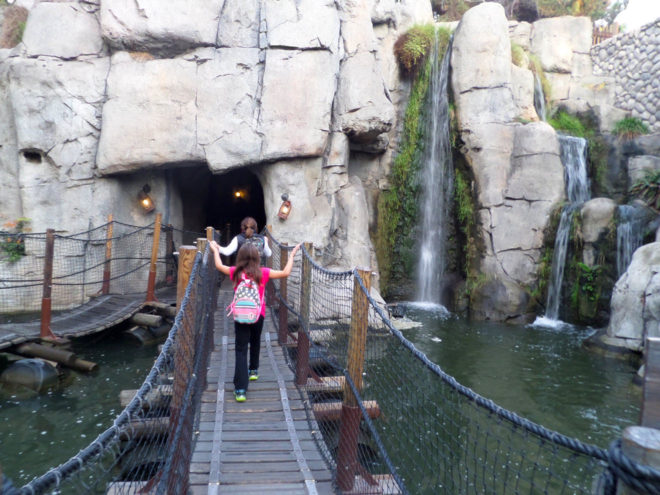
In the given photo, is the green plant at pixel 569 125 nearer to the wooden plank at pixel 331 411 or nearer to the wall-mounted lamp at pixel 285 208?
the wall-mounted lamp at pixel 285 208

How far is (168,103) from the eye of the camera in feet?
34.6

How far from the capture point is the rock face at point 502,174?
38.4ft

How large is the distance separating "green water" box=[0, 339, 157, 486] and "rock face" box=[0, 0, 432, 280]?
15.4ft

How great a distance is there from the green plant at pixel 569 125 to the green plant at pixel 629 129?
0.91 meters

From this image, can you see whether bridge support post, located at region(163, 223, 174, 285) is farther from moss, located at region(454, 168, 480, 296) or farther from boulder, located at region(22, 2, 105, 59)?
moss, located at region(454, 168, 480, 296)

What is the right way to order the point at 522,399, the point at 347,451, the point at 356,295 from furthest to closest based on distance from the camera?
the point at 522,399
the point at 356,295
the point at 347,451

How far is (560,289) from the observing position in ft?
37.2

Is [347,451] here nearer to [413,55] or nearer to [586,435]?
[586,435]

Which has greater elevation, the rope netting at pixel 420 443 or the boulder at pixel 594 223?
the boulder at pixel 594 223

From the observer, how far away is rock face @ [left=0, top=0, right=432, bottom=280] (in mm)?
10406

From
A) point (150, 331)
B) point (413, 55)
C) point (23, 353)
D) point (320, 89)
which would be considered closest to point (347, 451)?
point (23, 353)

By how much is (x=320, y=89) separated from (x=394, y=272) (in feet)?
18.9

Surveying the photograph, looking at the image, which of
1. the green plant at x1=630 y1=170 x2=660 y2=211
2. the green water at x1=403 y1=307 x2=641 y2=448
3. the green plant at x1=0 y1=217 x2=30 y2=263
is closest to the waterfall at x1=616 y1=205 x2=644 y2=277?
the green plant at x1=630 y1=170 x2=660 y2=211

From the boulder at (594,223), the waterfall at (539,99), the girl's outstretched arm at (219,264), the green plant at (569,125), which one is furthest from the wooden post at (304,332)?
the waterfall at (539,99)
